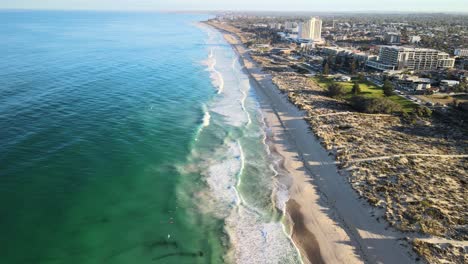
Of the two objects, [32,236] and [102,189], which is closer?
[32,236]

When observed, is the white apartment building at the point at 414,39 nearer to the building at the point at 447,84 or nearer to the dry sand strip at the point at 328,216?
the building at the point at 447,84

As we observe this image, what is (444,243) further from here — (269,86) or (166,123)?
(269,86)

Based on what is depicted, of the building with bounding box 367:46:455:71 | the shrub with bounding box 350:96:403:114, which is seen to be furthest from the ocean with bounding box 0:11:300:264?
the building with bounding box 367:46:455:71

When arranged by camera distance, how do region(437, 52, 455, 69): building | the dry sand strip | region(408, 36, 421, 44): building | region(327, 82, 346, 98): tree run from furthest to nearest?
region(408, 36, 421, 44): building < region(437, 52, 455, 69): building < region(327, 82, 346, 98): tree < the dry sand strip

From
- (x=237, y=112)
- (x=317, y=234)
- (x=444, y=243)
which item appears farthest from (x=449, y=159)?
(x=237, y=112)

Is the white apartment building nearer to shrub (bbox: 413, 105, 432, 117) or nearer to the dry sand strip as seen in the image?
shrub (bbox: 413, 105, 432, 117)

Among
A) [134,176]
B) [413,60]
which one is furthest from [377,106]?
[413,60]
